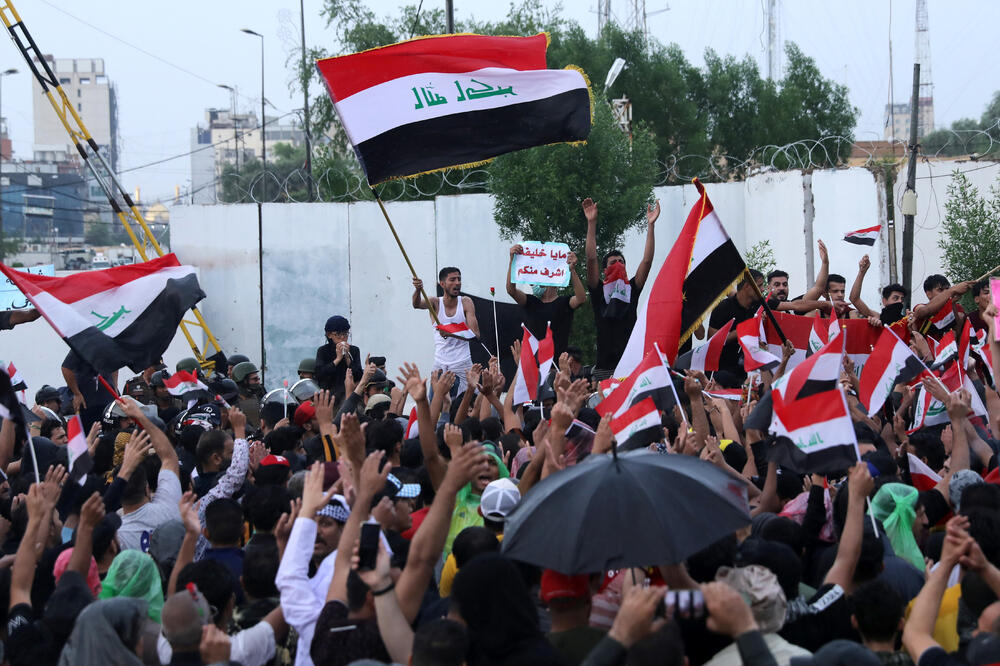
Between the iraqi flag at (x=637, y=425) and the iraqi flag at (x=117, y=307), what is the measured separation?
14.4 ft

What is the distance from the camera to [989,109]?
197ft

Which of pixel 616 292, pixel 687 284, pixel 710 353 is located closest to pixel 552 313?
pixel 616 292

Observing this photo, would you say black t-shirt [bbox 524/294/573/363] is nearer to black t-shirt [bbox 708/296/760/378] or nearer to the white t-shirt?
black t-shirt [bbox 708/296/760/378]

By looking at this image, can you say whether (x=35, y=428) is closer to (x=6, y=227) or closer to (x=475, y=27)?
(x=475, y=27)

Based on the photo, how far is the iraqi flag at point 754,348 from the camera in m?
8.41

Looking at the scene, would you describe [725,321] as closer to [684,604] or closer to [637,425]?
[637,425]

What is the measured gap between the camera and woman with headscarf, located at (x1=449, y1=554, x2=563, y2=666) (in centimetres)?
336

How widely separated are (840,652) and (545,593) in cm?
95

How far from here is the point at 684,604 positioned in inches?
135

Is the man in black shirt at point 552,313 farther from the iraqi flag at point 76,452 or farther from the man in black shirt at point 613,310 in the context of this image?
the iraqi flag at point 76,452

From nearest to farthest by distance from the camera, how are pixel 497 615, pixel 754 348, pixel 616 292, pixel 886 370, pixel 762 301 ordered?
pixel 497 615 < pixel 886 370 < pixel 762 301 < pixel 754 348 < pixel 616 292

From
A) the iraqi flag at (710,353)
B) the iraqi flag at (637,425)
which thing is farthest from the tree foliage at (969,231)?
the iraqi flag at (637,425)

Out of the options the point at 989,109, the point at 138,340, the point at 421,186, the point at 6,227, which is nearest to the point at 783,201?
the point at 421,186

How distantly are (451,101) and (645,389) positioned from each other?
160 inches
